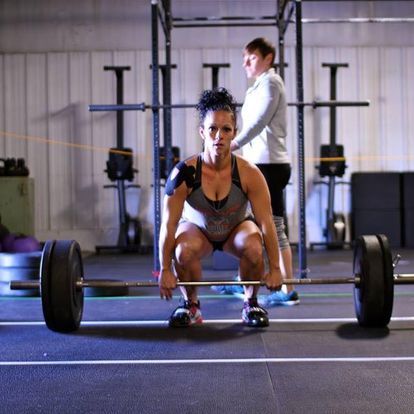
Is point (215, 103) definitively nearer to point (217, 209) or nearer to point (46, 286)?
point (217, 209)

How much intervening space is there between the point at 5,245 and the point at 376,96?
12.7 feet

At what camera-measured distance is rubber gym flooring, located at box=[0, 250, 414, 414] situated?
4.18 feet

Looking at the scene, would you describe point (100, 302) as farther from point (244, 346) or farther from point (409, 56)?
point (409, 56)

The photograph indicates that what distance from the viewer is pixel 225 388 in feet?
4.50

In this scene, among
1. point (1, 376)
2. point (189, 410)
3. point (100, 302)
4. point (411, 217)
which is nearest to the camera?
point (189, 410)

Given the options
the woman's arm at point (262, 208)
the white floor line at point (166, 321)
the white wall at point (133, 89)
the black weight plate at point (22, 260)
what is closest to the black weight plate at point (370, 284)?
the white floor line at point (166, 321)

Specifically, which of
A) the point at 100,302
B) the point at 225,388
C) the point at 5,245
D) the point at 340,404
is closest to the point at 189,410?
the point at 225,388

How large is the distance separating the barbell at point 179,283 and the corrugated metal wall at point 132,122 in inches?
150

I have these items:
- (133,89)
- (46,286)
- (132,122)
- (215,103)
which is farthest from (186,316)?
(133,89)

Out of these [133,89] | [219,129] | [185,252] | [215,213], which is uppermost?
[133,89]

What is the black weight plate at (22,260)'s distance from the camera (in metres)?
3.00

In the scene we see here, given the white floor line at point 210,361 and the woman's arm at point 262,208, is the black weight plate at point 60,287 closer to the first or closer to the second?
the white floor line at point 210,361

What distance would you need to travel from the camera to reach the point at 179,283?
1.88 meters

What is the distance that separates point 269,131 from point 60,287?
45.4 inches
